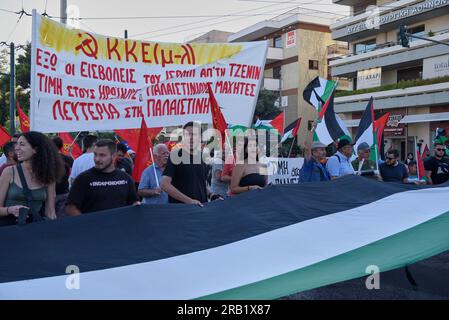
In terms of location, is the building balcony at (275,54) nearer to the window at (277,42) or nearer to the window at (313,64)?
the window at (277,42)

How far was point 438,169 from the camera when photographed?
27.9 ft

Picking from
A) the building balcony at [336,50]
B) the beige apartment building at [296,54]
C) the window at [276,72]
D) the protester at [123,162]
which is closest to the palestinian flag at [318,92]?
the protester at [123,162]

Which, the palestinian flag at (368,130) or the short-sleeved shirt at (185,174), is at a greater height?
the palestinian flag at (368,130)

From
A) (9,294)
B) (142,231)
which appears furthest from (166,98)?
(9,294)

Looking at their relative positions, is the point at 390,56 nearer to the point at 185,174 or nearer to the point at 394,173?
the point at 394,173

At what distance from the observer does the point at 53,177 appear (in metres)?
3.94

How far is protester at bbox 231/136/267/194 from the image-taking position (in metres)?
5.53

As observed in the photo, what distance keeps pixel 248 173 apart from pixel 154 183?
110cm

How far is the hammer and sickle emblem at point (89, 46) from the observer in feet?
19.5

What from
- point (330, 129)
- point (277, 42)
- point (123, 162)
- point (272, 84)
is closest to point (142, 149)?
point (123, 162)

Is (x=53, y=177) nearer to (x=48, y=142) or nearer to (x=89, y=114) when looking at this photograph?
(x=48, y=142)

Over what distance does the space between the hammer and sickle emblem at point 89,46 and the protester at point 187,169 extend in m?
1.84

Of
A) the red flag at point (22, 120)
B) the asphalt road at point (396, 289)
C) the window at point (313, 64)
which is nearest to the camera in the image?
the asphalt road at point (396, 289)
